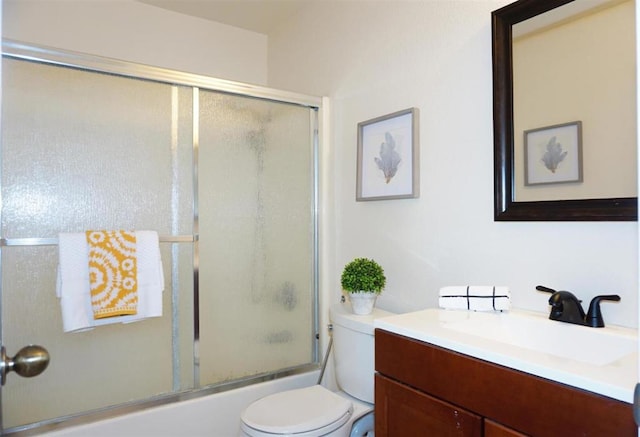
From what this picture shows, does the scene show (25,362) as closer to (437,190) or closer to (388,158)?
(437,190)

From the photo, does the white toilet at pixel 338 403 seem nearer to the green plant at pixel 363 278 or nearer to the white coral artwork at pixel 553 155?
the green plant at pixel 363 278

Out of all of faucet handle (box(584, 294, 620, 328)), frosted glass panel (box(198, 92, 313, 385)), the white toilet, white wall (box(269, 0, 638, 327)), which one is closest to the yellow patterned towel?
frosted glass panel (box(198, 92, 313, 385))

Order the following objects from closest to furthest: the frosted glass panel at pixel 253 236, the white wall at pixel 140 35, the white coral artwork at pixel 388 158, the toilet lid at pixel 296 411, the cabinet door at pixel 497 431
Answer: the cabinet door at pixel 497 431, the toilet lid at pixel 296 411, the white coral artwork at pixel 388 158, the frosted glass panel at pixel 253 236, the white wall at pixel 140 35

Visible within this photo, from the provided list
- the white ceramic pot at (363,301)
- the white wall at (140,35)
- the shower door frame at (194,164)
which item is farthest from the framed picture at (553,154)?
the white wall at (140,35)

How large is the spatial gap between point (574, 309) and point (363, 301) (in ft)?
2.55

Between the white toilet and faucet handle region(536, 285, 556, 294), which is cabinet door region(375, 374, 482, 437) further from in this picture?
faucet handle region(536, 285, 556, 294)

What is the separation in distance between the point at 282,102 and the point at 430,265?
1.13m

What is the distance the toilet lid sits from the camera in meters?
1.49

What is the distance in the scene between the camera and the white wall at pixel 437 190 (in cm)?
132

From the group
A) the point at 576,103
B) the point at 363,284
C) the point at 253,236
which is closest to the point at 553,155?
the point at 576,103

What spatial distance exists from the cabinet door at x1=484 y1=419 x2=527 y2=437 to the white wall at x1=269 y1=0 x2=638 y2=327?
539 millimetres

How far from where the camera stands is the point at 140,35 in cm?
261

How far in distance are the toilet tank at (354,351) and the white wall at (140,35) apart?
192 cm

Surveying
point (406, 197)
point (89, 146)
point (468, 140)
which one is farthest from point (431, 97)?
point (89, 146)
